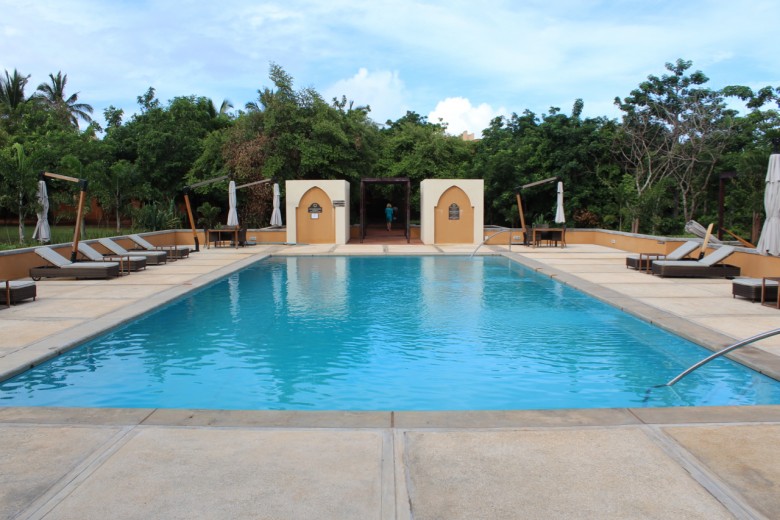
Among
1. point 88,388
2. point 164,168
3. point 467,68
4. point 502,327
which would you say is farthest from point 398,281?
point 164,168

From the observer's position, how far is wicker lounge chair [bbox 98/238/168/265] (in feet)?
55.2

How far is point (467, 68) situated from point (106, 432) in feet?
81.1

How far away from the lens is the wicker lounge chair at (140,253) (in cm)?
1681

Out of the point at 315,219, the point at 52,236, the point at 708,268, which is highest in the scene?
the point at 315,219

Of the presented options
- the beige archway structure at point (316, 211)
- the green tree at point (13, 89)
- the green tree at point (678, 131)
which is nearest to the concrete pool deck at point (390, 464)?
the beige archway structure at point (316, 211)

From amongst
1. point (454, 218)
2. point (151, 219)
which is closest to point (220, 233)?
point (151, 219)

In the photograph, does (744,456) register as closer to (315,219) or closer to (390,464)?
(390,464)

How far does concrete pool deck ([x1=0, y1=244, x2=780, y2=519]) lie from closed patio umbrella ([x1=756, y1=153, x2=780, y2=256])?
8.07m

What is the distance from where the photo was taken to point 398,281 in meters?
15.1

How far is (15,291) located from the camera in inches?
415

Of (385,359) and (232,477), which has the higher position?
(232,477)

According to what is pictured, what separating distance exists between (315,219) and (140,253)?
32.6 ft

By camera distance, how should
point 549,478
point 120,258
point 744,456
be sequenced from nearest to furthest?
point 549,478, point 744,456, point 120,258

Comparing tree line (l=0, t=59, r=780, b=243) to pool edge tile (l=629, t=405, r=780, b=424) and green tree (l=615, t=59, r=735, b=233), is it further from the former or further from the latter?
pool edge tile (l=629, t=405, r=780, b=424)
